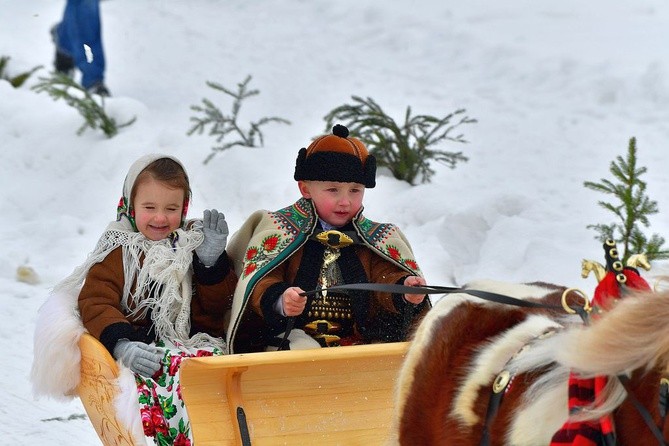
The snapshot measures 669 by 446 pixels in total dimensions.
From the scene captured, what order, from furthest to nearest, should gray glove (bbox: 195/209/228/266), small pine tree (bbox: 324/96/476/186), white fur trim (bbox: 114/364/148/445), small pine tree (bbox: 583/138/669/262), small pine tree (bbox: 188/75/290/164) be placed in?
small pine tree (bbox: 188/75/290/164) → small pine tree (bbox: 324/96/476/186) → small pine tree (bbox: 583/138/669/262) → gray glove (bbox: 195/209/228/266) → white fur trim (bbox: 114/364/148/445)

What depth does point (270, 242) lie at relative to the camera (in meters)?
3.36

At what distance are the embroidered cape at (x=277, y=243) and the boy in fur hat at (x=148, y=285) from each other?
4.5 inches

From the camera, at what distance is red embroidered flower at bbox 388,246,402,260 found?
346cm

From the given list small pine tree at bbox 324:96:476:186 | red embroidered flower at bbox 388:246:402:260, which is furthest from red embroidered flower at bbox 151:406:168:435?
small pine tree at bbox 324:96:476:186

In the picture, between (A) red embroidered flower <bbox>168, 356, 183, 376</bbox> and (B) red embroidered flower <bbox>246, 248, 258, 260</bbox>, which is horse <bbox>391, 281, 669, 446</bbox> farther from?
(B) red embroidered flower <bbox>246, 248, 258, 260</bbox>

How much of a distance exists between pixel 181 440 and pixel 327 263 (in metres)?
0.82

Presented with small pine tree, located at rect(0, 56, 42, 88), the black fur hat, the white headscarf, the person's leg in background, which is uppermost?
the person's leg in background

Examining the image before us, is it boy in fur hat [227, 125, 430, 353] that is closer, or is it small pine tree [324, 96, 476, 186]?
boy in fur hat [227, 125, 430, 353]

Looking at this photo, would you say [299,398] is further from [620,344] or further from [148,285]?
[620,344]

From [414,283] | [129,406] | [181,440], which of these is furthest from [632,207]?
[129,406]

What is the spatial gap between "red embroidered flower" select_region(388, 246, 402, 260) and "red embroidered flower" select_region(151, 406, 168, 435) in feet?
3.27

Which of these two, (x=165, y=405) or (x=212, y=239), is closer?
(x=165, y=405)

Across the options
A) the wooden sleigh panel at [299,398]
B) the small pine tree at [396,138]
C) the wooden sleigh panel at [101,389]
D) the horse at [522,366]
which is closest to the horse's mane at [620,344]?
the horse at [522,366]

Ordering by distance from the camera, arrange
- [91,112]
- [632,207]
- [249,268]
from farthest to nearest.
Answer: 1. [91,112]
2. [632,207]
3. [249,268]
